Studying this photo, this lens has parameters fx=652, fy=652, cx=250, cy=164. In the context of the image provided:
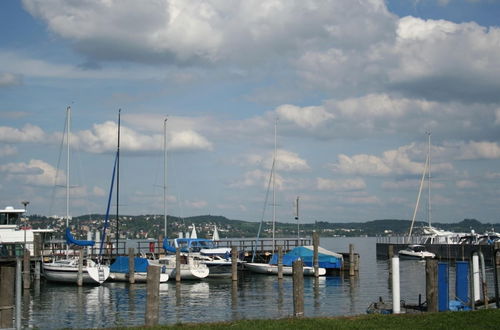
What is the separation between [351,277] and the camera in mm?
64125

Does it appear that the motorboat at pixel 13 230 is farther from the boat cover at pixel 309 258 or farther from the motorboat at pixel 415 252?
the motorboat at pixel 415 252

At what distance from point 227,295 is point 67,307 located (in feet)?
41.1

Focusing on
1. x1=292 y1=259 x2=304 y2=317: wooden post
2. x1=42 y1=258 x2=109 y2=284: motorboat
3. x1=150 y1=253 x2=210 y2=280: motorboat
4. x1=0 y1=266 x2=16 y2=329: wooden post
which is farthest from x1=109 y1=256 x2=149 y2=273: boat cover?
x1=0 y1=266 x2=16 y2=329: wooden post

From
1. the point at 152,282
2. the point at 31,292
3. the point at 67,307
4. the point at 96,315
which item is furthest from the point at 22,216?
the point at 152,282

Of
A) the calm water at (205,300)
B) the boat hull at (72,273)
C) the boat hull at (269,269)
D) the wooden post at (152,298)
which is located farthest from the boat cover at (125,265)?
the wooden post at (152,298)

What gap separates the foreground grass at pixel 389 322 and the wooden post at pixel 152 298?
432 cm

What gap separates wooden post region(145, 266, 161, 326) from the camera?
82.6 feet

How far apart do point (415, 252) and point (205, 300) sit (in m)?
57.2

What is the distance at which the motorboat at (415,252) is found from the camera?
95.7 metres

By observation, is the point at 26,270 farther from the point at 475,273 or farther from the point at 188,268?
the point at 475,273

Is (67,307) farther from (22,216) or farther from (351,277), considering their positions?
(351,277)

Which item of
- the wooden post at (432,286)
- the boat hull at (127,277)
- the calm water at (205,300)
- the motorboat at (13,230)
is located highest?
the motorboat at (13,230)

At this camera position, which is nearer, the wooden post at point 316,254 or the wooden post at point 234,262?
the wooden post at point 234,262

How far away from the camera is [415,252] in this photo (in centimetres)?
9738
